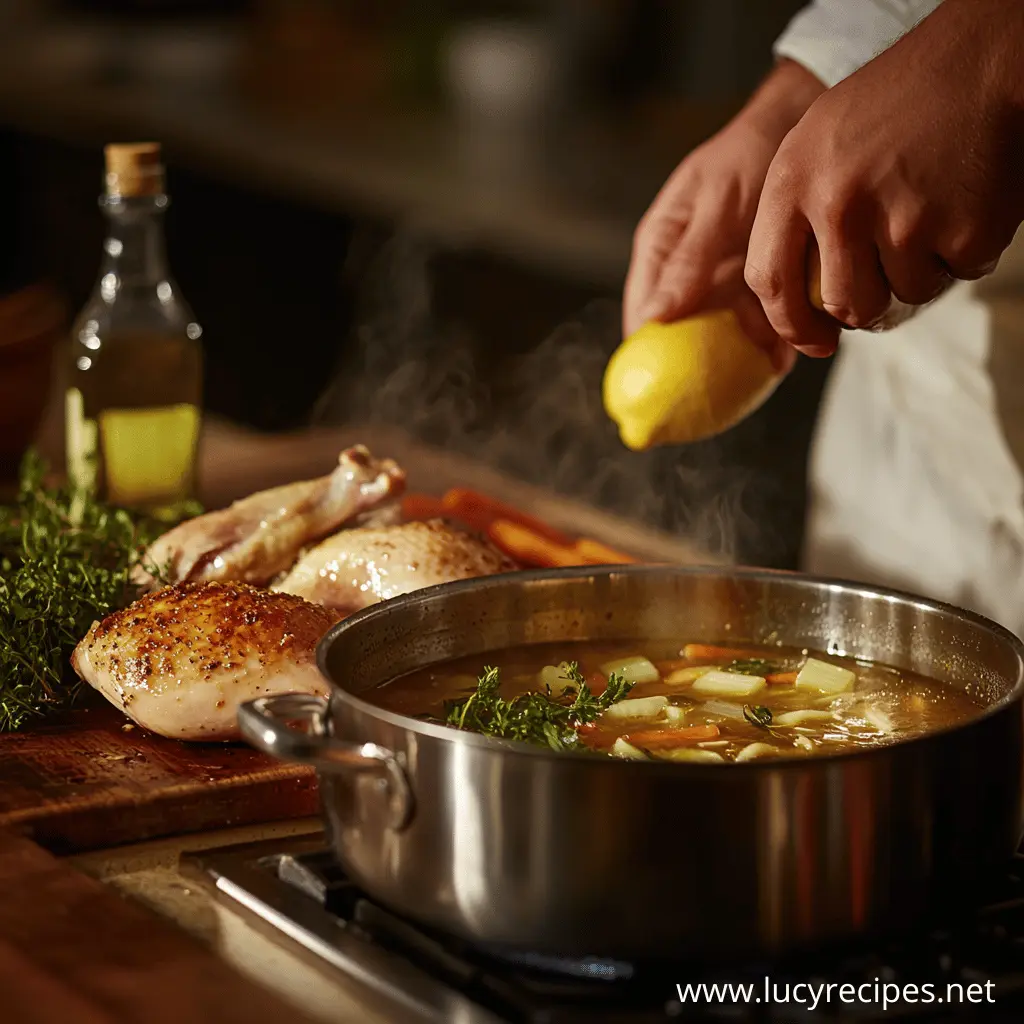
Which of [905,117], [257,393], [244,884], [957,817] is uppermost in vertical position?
[905,117]

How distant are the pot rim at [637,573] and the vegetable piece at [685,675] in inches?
3.7

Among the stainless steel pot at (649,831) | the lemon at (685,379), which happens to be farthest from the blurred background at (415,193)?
the stainless steel pot at (649,831)

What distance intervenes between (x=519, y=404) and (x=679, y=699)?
11.9 feet

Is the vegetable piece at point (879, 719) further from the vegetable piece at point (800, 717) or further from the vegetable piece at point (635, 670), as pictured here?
the vegetable piece at point (635, 670)

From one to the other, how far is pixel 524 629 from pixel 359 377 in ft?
13.7

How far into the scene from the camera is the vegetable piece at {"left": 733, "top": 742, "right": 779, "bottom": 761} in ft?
4.41

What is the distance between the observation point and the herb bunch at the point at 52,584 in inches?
67.2

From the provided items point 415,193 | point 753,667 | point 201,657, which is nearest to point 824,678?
point 753,667

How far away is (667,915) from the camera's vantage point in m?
1.09

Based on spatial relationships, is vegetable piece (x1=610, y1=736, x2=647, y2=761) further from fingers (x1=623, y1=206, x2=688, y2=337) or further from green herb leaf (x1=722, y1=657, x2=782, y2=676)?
fingers (x1=623, y1=206, x2=688, y2=337)

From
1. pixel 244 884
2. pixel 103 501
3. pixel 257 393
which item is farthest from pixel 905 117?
pixel 257 393

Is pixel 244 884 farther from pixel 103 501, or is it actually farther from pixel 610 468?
pixel 610 468

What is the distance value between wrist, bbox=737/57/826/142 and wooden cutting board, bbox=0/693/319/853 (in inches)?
36.8

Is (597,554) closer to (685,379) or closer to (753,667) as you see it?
(685,379)
